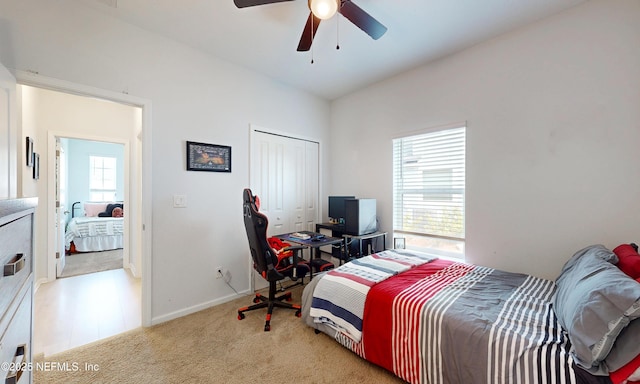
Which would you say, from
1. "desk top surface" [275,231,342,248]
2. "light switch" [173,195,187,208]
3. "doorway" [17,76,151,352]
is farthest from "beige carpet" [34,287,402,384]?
"light switch" [173,195,187,208]

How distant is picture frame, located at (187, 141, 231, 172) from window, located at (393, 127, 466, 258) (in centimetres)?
215

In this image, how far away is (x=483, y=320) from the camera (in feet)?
4.63

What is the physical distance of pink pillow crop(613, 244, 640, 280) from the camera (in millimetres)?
1412

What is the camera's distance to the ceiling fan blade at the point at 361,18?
5.70 ft

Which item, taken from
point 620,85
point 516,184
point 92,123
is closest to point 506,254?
point 516,184

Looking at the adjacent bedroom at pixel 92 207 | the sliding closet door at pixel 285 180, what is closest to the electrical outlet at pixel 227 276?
the sliding closet door at pixel 285 180

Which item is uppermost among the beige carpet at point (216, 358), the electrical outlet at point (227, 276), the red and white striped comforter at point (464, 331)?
the red and white striped comforter at point (464, 331)

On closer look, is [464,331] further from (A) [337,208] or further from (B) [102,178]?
(B) [102,178]

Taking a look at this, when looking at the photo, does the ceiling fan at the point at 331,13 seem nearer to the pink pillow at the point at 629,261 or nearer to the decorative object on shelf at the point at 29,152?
the pink pillow at the point at 629,261

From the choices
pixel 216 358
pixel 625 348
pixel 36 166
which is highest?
pixel 36 166

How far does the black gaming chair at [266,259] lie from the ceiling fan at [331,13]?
145 centimetres

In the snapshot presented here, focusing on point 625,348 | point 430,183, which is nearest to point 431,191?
point 430,183

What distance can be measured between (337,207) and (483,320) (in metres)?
2.31

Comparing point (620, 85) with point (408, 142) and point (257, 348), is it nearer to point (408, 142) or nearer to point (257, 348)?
point (408, 142)
